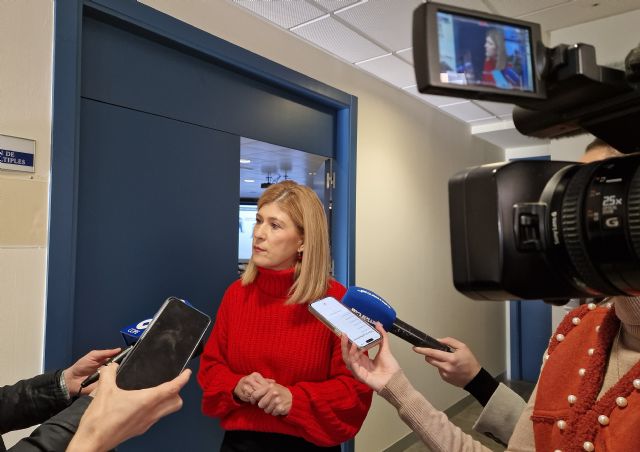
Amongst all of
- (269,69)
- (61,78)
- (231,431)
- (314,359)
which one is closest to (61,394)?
(231,431)

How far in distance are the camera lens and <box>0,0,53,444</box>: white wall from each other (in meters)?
1.35

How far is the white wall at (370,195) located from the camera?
1.27m

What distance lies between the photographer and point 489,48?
0.47 m

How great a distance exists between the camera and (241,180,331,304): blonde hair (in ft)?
4.47

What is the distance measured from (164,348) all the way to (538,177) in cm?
75

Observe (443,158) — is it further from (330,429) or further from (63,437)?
(63,437)

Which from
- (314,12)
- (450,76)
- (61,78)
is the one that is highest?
(314,12)

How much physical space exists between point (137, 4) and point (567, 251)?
156cm

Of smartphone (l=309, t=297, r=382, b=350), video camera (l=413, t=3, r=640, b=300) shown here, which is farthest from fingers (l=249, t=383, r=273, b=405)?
video camera (l=413, t=3, r=640, b=300)

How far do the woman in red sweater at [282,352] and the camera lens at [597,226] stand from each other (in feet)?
2.82

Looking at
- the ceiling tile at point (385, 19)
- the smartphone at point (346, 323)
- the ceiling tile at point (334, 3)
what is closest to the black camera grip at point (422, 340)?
the smartphone at point (346, 323)

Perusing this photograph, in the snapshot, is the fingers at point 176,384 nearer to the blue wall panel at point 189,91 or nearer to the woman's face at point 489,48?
the woman's face at point 489,48

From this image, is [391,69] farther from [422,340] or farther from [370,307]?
[422,340]

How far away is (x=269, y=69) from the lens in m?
1.98
